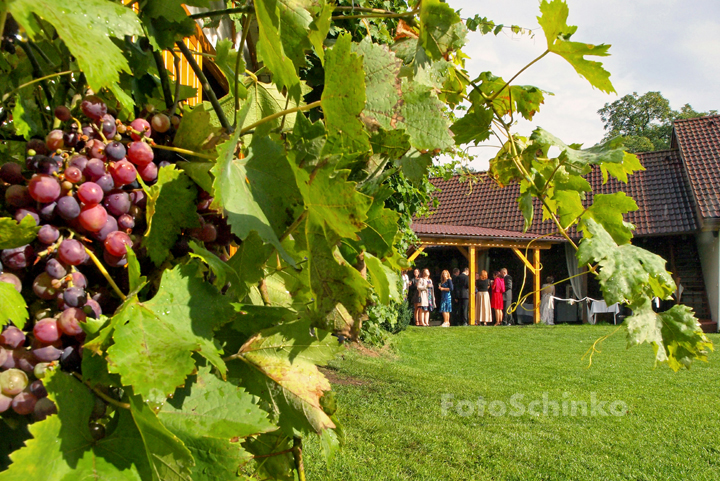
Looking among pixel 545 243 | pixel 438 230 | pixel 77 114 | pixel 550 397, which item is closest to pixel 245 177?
pixel 77 114

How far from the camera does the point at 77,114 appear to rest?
62 centimetres

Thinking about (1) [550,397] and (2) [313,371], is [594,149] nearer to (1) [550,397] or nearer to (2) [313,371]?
(2) [313,371]

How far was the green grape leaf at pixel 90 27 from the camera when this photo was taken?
0.44 meters

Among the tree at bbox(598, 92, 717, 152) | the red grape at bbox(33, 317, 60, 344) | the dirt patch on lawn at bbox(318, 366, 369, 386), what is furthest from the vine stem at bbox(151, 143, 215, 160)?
the tree at bbox(598, 92, 717, 152)

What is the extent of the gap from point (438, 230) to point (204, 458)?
17355 mm

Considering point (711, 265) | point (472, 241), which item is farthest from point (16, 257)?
point (711, 265)

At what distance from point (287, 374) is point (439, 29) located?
51cm

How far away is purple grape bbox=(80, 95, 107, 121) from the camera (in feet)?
1.95

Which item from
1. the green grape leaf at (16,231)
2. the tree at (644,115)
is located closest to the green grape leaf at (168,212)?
the green grape leaf at (16,231)

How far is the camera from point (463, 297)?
1750 cm

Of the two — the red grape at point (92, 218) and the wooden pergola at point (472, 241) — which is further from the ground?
the wooden pergola at point (472, 241)

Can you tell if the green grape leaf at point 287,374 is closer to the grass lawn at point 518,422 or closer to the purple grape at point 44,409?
the purple grape at point 44,409

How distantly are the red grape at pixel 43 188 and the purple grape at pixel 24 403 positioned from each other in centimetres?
18

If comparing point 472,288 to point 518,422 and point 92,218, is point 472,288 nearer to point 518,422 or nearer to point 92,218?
point 518,422
